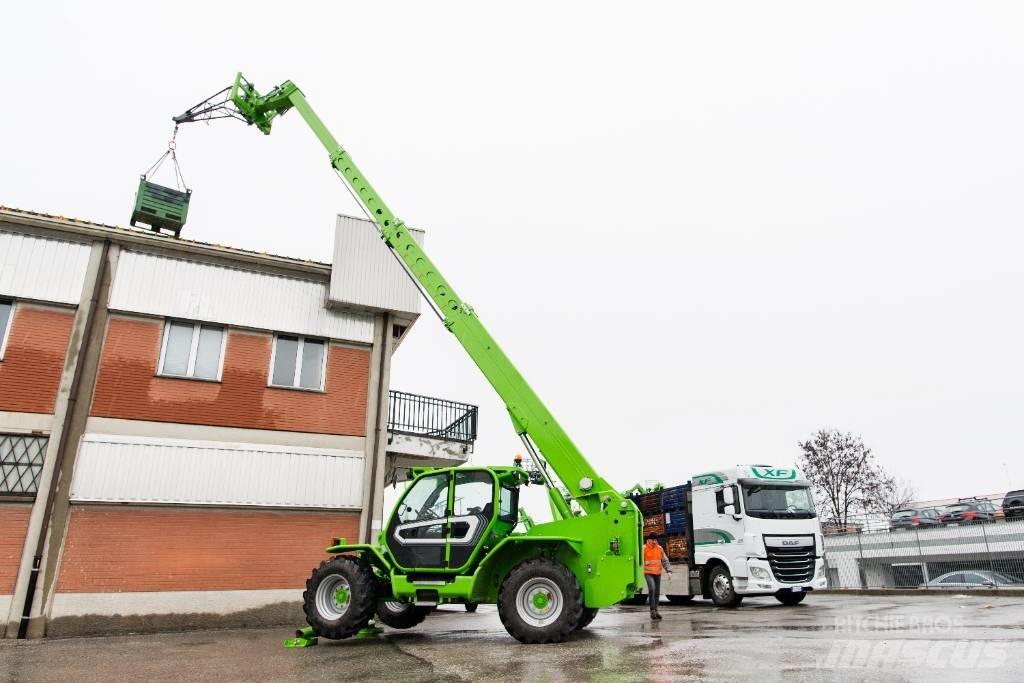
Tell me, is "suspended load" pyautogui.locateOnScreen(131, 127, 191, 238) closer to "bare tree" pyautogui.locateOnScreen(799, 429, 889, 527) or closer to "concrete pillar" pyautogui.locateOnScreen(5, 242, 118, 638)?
"concrete pillar" pyautogui.locateOnScreen(5, 242, 118, 638)

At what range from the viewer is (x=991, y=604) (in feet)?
42.8

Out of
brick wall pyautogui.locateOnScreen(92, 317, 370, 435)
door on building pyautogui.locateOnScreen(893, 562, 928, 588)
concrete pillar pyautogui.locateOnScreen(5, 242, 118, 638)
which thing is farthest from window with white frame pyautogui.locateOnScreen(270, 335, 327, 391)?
door on building pyautogui.locateOnScreen(893, 562, 928, 588)

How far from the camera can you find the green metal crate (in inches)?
569

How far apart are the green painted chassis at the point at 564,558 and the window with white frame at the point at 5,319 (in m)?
8.83

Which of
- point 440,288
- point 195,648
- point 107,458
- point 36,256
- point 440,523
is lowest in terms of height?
point 195,648

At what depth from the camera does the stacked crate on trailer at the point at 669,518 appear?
16719 mm

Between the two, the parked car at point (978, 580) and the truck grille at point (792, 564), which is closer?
the truck grille at point (792, 564)

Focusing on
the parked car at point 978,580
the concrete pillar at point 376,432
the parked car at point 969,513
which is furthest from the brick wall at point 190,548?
the parked car at point 969,513

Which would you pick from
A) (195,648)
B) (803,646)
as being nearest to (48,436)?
(195,648)

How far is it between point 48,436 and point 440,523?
8.00 metres

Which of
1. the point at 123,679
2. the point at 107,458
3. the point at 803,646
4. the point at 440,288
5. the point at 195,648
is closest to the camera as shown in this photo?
the point at 123,679

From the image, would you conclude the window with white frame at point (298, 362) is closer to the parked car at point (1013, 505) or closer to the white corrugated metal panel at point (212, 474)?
the white corrugated metal panel at point (212, 474)

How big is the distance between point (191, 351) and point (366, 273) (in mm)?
3994

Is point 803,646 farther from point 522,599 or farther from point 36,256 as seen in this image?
point 36,256
